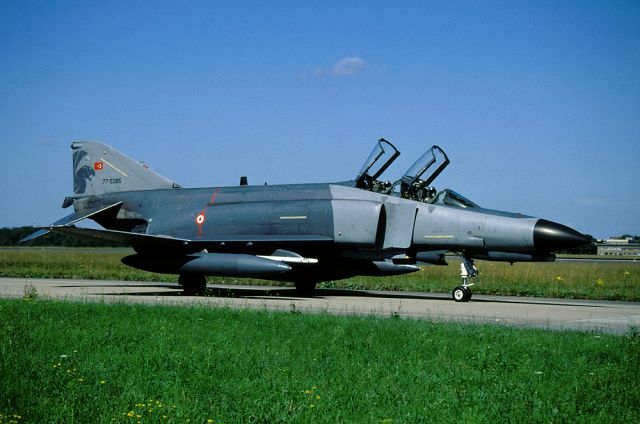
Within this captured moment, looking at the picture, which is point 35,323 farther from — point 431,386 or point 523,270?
point 523,270

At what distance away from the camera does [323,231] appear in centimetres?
1706

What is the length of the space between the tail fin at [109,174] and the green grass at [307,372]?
36.2 feet

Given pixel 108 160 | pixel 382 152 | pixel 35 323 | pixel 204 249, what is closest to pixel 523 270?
pixel 382 152

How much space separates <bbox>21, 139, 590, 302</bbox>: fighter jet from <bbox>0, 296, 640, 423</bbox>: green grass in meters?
6.18

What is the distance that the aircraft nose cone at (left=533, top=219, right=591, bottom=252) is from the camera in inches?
587

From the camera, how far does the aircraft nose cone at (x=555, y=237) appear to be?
14.9 m

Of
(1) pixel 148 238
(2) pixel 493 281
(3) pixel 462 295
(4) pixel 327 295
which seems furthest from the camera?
(2) pixel 493 281


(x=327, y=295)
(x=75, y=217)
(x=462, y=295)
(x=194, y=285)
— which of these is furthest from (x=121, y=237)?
(x=462, y=295)

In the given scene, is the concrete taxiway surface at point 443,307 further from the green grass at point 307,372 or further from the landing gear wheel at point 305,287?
the green grass at point 307,372

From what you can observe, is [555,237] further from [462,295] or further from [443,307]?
[443,307]

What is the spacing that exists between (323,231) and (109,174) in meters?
7.40

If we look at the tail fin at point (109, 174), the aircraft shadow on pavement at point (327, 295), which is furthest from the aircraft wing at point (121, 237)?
the tail fin at point (109, 174)

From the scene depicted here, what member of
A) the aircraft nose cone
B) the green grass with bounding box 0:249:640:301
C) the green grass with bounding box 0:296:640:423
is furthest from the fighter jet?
the green grass with bounding box 0:296:640:423

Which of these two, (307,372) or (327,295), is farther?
(327,295)
